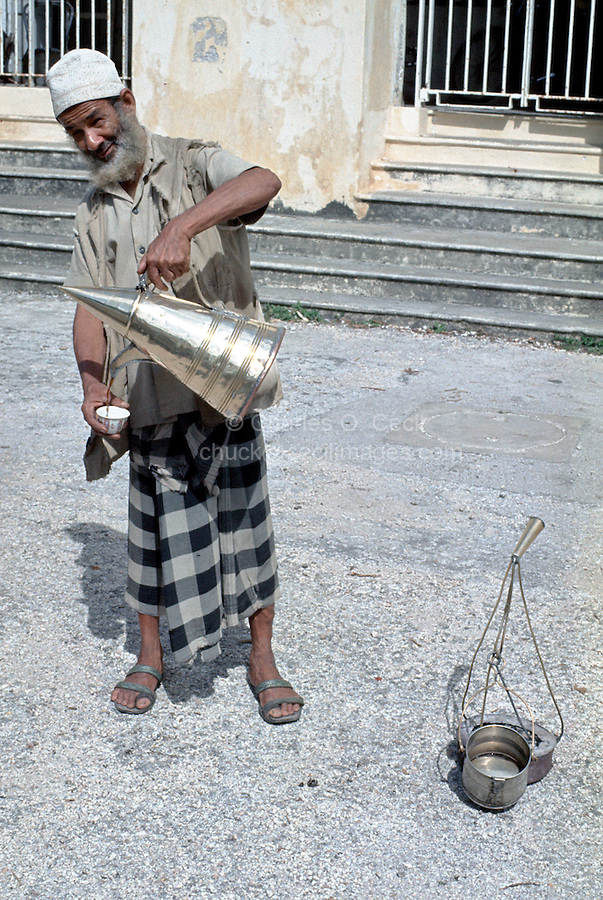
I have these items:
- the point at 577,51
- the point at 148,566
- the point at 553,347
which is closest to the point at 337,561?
the point at 148,566

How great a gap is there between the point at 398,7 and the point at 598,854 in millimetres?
8411

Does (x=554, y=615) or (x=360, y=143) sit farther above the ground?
(x=360, y=143)

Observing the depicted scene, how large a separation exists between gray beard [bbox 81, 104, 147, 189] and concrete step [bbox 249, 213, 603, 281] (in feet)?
18.6

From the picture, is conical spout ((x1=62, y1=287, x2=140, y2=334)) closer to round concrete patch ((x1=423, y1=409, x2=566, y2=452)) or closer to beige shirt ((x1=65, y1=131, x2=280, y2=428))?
beige shirt ((x1=65, y1=131, x2=280, y2=428))

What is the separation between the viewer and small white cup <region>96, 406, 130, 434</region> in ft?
8.37

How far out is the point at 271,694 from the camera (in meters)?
2.93

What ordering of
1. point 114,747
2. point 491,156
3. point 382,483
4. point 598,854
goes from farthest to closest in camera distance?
1. point 491,156
2. point 382,483
3. point 114,747
4. point 598,854

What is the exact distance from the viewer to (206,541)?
282cm

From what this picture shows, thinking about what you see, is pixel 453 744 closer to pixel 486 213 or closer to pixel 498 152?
pixel 486 213

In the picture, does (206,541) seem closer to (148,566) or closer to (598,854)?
(148,566)

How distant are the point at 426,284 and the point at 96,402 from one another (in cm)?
553

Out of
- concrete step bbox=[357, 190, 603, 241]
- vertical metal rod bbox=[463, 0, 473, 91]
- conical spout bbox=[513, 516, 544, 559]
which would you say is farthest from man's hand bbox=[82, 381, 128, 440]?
vertical metal rod bbox=[463, 0, 473, 91]

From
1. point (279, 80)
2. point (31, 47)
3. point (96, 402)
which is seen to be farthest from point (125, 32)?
point (96, 402)

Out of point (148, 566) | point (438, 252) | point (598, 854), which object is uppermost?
point (438, 252)
